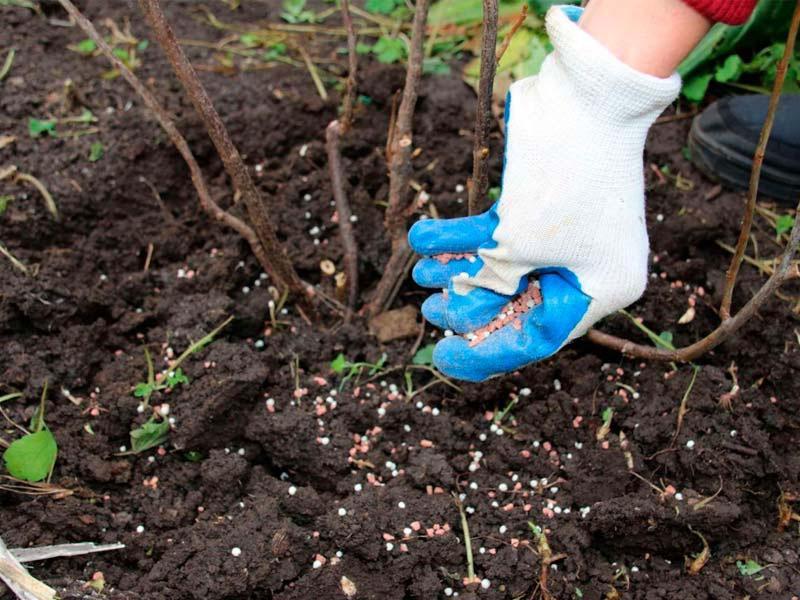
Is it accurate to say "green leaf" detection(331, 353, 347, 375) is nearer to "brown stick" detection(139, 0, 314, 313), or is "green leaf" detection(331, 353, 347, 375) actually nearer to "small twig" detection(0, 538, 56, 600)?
"brown stick" detection(139, 0, 314, 313)

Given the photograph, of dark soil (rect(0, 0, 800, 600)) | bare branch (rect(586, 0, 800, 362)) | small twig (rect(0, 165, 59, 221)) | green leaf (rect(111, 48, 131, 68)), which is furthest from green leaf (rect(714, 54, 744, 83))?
small twig (rect(0, 165, 59, 221))

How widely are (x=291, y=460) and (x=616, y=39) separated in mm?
1026

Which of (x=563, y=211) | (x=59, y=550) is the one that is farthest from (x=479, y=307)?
(x=59, y=550)

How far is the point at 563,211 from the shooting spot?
54.9 inches

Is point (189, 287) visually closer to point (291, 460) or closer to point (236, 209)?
point (236, 209)

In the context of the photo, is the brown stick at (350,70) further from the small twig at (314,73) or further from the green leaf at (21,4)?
the green leaf at (21,4)

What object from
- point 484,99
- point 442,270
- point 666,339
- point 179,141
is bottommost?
point 666,339

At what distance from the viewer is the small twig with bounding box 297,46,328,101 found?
7.67ft

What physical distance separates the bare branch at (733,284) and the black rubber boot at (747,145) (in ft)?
1.67

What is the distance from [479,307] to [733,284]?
532 millimetres

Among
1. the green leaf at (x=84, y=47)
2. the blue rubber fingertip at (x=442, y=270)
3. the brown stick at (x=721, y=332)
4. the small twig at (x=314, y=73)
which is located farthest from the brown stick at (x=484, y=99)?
the green leaf at (x=84, y=47)

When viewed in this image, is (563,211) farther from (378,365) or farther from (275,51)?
(275,51)

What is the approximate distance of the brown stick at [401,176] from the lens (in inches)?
68.1

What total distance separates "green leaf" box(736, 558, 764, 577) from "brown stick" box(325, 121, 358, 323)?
99cm
